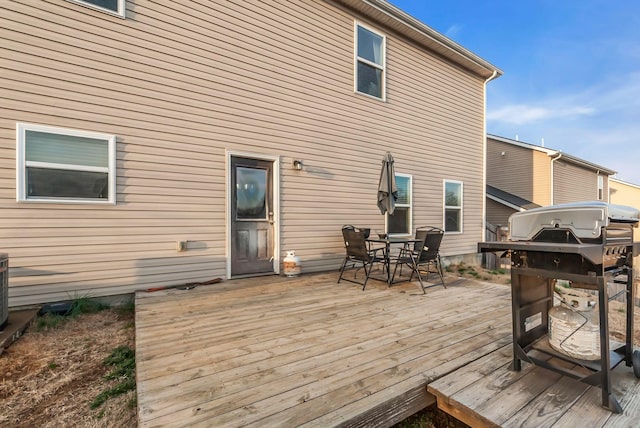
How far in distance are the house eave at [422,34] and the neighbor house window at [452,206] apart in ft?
10.3

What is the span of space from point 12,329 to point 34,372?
2.84ft

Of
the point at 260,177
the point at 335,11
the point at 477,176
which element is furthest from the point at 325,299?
the point at 477,176

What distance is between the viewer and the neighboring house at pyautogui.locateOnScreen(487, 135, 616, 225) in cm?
1161

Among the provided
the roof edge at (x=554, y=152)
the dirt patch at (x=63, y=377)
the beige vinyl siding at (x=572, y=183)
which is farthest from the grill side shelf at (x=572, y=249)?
the beige vinyl siding at (x=572, y=183)

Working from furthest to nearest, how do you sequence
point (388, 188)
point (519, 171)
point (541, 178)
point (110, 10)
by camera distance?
point (519, 171) → point (541, 178) → point (388, 188) → point (110, 10)

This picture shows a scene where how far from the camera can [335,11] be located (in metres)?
5.61

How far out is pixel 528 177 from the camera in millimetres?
12359

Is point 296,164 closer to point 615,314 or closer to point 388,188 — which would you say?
point 388,188

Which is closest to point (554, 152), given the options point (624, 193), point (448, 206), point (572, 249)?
point (448, 206)

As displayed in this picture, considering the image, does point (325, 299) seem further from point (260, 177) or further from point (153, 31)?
point (153, 31)

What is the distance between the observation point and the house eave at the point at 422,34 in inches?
226

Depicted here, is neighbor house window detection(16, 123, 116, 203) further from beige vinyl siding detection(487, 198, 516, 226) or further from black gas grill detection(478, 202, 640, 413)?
beige vinyl siding detection(487, 198, 516, 226)

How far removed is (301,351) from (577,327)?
1.74 metres

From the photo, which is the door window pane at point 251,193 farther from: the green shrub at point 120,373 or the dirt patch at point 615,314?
the dirt patch at point 615,314
